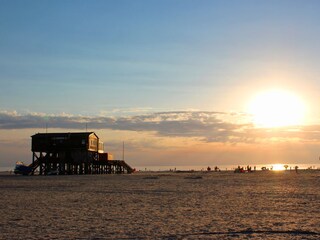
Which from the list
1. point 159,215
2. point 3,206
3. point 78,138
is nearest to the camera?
point 159,215

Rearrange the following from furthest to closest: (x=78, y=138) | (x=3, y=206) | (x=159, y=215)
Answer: (x=78, y=138) → (x=3, y=206) → (x=159, y=215)

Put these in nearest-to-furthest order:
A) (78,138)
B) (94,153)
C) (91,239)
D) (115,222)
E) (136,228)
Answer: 1. (91,239)
2. (136,228)
3. (115,222)
4. (78,138)
5. (94,153)

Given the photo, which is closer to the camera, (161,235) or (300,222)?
(161,235)

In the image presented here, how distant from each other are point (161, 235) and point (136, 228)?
1426 mm

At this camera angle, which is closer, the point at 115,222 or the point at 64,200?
the point at 115,222

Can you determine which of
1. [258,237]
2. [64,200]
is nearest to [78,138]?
[64,200]

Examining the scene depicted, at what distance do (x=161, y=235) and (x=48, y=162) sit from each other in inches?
2558

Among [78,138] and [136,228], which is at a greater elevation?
[78,138]

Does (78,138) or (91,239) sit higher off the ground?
(78,138)

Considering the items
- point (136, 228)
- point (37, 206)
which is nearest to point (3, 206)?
point (37, 206)

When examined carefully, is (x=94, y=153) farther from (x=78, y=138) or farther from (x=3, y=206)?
(x=3, y=206)

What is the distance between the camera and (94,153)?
78438 millimetres

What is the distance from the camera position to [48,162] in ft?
246

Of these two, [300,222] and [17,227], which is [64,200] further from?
[300,222]
